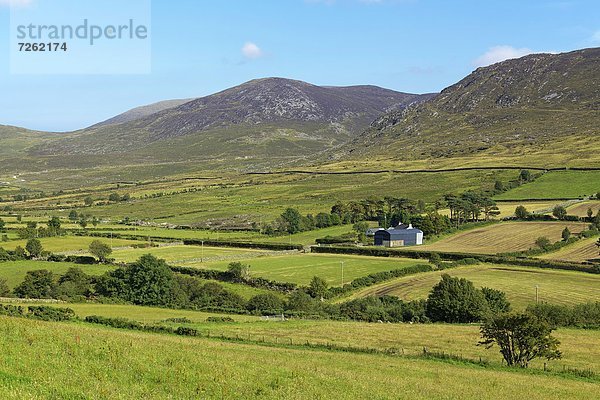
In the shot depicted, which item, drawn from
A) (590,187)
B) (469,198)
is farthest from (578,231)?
(590,187)

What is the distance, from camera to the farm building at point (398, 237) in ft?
345

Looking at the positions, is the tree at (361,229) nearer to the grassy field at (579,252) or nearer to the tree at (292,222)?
the tree at (292,222)

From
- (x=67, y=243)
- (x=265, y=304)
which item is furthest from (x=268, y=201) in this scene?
(x=265, y=304)

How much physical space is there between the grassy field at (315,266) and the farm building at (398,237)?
1345 centimetres

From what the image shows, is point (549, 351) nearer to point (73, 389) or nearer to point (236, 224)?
point (73, 389)

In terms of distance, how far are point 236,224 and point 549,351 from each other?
351ft

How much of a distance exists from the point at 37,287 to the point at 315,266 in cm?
3423

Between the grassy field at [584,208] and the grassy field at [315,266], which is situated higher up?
the grassy field at [584,208]

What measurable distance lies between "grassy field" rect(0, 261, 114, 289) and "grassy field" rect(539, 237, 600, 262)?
57.3 m

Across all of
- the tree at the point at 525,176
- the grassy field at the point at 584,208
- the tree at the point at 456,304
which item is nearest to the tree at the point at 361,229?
the grassy field at the point at 584,208

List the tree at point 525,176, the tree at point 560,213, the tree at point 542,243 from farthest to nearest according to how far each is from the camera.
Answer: the tree at point 525,176 < the tree at point 560,213 < the tree at point 542,243

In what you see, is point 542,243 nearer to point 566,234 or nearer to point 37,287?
point 566,234

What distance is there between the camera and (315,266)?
8569cm

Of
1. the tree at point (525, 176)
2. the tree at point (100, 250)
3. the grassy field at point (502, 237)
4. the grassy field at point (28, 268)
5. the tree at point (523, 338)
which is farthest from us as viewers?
the tree at point (525, 176)
